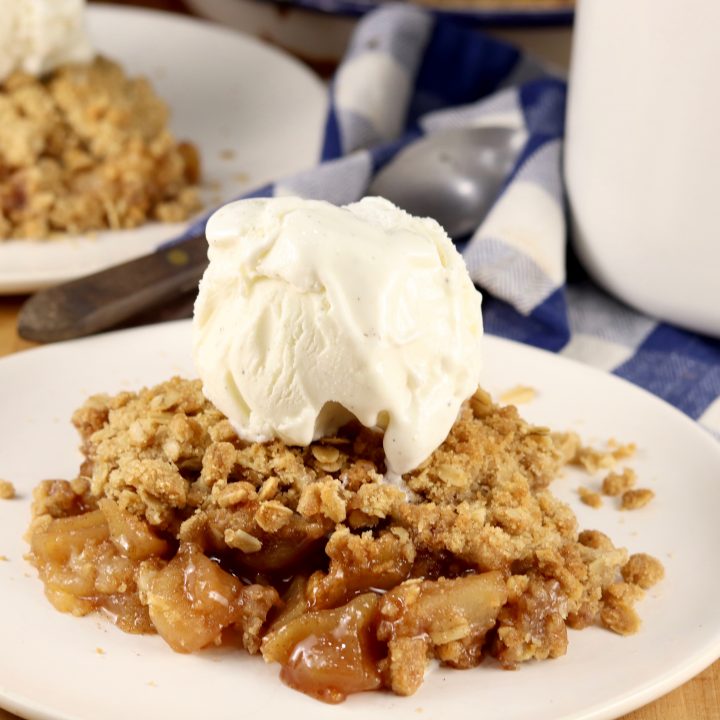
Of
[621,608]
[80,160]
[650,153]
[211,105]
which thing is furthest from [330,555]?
[211,105]

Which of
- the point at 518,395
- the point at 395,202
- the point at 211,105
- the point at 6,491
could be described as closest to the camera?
the point at 6,491

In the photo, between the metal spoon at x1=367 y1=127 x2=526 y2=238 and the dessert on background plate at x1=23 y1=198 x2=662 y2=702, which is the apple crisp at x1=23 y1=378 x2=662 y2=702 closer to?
the dessert on background plate at x1=23 y1=198 x2=662 y2=702

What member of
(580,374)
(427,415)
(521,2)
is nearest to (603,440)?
(580,374)

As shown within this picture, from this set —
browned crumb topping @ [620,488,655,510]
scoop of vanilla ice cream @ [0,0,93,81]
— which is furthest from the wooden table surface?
scoop of vanilla ice cream @ [0,0,93,81]

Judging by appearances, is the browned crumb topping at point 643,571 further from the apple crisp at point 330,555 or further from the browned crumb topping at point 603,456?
the browned crumb topping at point 603,456

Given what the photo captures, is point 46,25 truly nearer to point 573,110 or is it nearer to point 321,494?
point 573,110

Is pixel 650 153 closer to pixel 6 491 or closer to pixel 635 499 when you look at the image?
pixel 635 499
